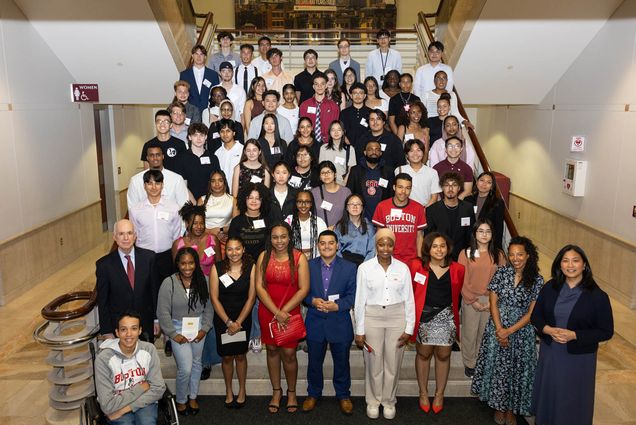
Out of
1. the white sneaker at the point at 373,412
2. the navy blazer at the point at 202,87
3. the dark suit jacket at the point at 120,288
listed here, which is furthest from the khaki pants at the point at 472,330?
the navy blazer at the point at 202,87

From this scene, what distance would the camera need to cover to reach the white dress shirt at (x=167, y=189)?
219 inches

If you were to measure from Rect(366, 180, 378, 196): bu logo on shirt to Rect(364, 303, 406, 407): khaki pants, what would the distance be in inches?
59.5

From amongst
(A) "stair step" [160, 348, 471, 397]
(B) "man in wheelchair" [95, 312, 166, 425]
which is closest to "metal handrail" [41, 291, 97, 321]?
(B) "man in wheelchair" [95, 312, 166, 425]

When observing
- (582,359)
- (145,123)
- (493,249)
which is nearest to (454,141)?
(493,249)

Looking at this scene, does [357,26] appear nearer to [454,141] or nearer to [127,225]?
[454,141]

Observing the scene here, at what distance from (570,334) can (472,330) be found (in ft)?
3.61

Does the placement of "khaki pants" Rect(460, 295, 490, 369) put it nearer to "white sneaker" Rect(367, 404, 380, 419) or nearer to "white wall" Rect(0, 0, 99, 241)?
"white sneaker" Rect(367, 404, 380, 419)

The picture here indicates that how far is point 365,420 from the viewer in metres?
4.80

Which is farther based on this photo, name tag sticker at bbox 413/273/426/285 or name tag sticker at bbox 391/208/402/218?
name tag sticker at bbox 391/208/402/218

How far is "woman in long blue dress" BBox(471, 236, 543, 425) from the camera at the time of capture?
175 inches

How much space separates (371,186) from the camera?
5766 mm

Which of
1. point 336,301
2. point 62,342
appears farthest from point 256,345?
point 62,342

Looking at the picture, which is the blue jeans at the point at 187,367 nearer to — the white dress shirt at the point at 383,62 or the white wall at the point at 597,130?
the white dress shirt at the point at 383,62

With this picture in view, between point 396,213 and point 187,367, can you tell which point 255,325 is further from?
point 396,213
